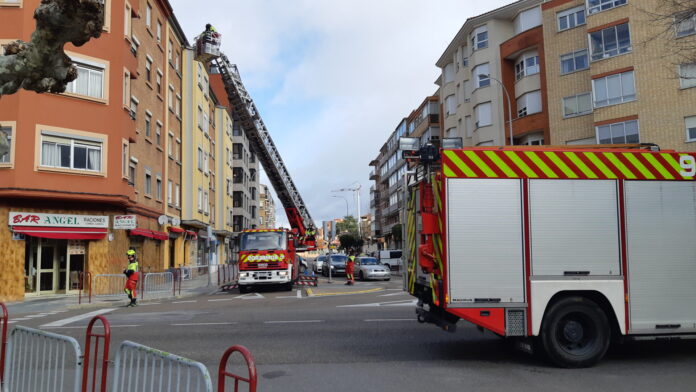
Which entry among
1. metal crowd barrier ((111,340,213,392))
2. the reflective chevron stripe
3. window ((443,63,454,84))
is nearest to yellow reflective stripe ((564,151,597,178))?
the reflective chevron stripe

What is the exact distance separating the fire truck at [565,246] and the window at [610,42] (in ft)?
80.5

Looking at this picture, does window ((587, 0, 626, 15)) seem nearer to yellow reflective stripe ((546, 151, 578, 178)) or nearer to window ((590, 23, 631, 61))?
window ((590, 23, 631, 61))

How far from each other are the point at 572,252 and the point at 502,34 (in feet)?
113

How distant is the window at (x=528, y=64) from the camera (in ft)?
115

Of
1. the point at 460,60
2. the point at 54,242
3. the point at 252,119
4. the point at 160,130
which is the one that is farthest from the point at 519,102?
the point at 54,242

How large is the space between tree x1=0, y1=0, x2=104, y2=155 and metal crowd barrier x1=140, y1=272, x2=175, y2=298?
15663 mm

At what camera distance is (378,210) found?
101m

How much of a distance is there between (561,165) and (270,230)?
49.5 feet

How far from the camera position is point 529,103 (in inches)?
1375

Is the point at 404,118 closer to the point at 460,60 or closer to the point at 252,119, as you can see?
the point at 460,60

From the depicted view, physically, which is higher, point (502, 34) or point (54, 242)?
point (502, 34)

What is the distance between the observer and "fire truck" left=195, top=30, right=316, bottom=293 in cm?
2072

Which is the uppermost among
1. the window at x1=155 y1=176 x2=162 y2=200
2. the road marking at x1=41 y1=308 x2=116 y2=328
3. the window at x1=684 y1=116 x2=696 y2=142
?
the window at x1=684 y1=116 x2=696 y2=142

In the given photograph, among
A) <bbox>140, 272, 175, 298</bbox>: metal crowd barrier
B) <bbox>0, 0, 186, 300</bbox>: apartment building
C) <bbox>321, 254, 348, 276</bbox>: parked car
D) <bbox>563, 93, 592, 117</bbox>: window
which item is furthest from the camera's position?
<bbox>321, 254, 348, 276</bbox>: parked car
